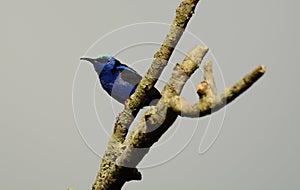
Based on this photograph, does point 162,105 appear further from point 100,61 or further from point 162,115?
point 100,61

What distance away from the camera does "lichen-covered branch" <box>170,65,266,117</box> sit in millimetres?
3439

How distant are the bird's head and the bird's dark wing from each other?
0.53 ft

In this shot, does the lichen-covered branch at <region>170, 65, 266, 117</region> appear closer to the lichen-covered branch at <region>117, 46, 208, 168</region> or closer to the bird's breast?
the lichen-covered branch at <region>117, 46, 208, 168</region>

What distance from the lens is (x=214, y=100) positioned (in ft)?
12.2

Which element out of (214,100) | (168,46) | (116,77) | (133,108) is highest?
(168,46)

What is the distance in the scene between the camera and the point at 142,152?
464 centimetres

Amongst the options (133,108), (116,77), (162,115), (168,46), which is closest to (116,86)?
(116,77)

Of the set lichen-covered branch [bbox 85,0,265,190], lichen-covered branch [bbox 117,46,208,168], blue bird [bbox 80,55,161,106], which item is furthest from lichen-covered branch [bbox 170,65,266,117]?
blue bird [bbox 80,55,161,106]

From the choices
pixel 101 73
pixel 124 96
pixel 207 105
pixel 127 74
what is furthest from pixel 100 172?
pixel 101 73

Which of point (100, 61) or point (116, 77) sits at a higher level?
point (100, 61)

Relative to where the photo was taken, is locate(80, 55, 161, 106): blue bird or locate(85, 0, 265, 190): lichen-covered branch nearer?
locate(85, 0, 265, 190): lichen-covered branch

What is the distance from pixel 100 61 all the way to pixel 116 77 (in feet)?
3.29

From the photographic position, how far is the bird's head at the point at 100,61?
37.3 feet

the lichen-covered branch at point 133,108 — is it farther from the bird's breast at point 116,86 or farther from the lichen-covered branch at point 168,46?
the bird's breast at point 116,86
